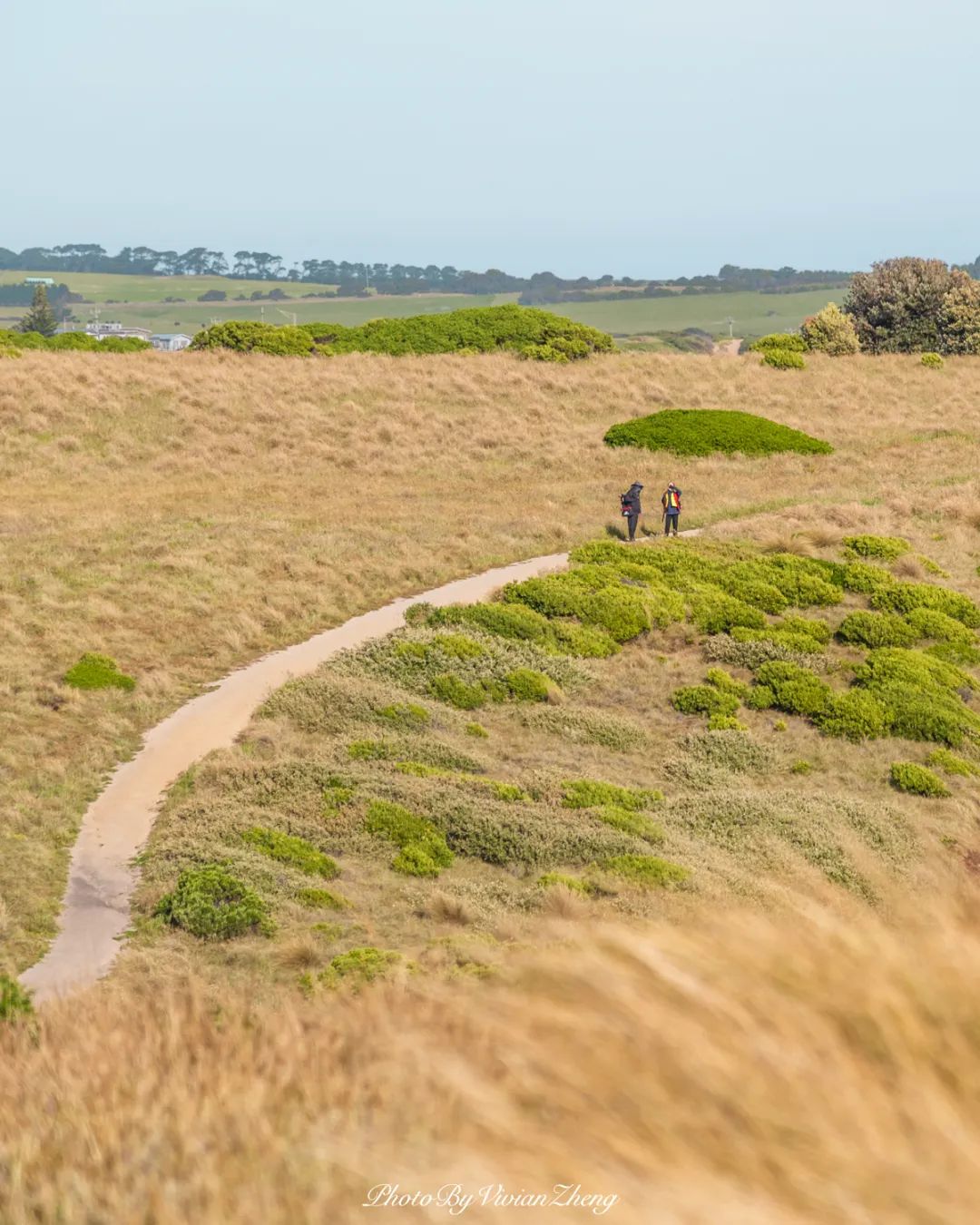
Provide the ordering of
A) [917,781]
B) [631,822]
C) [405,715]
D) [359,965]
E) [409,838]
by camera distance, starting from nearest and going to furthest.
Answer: [359,965]
[409,838]
[631,822]
[917,781]
[405,715]

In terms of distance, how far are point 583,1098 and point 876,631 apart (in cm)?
1907

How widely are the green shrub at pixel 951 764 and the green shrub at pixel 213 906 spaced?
10.2 m

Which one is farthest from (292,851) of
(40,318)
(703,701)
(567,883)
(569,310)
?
(569,310)

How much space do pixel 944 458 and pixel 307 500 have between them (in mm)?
20710

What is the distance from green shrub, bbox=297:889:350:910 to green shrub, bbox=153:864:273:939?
0.45 m

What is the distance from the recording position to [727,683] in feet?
60.8

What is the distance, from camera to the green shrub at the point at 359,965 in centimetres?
809

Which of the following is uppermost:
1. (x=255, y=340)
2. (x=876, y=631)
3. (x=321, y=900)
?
(x=255, y=340)

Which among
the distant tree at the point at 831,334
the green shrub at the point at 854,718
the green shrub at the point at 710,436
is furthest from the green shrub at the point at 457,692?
the distant tree at the point at 831,334

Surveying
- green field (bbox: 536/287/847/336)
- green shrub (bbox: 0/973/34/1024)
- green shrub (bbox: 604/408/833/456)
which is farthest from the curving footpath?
green field (bbox: 536/287/847/336)

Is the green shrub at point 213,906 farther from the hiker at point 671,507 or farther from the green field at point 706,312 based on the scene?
the green field at point 706,312

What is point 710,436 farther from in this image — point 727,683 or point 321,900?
point 321,900

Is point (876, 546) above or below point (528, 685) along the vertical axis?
above

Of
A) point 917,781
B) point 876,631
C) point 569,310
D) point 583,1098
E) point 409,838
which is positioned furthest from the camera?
point 569,310
